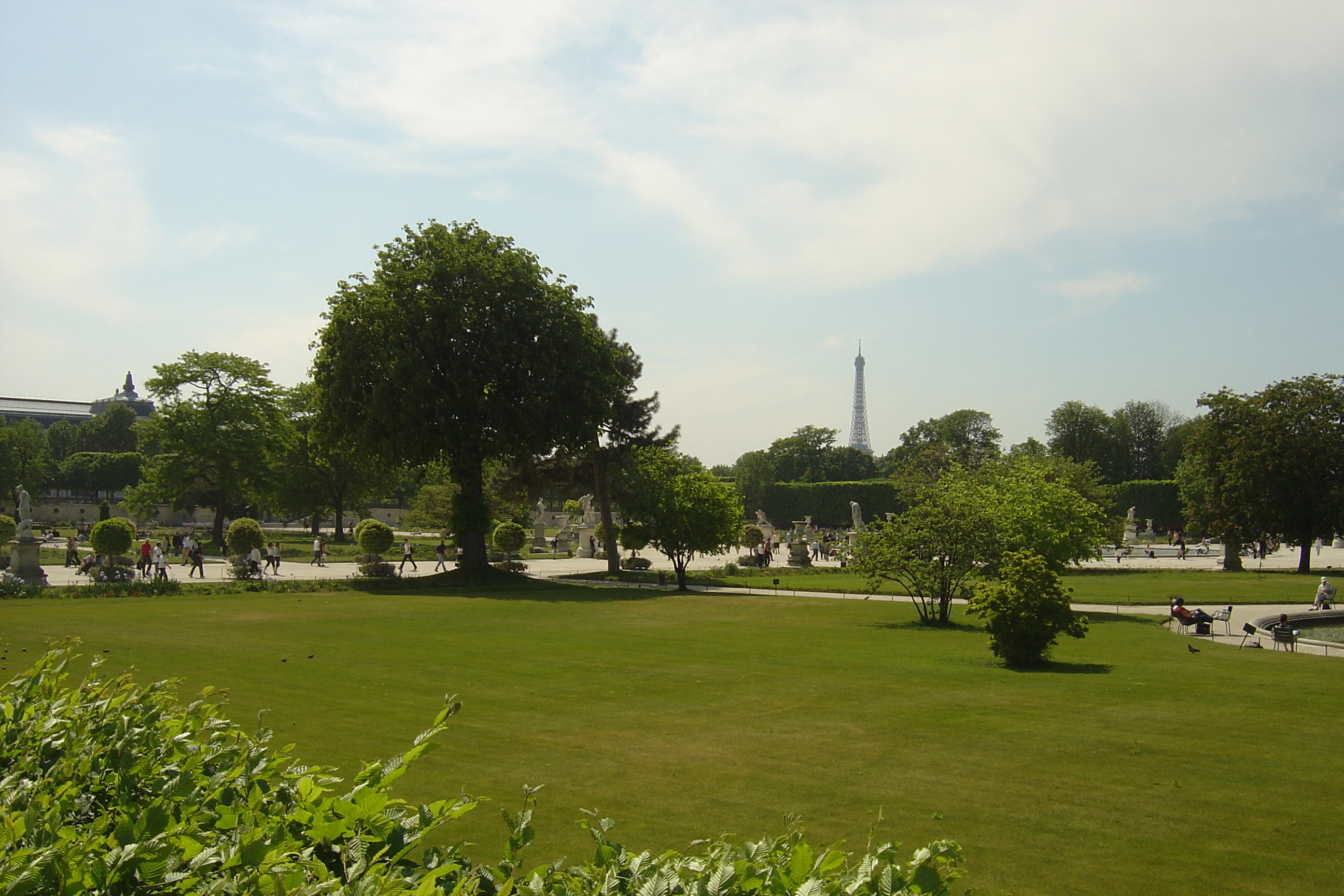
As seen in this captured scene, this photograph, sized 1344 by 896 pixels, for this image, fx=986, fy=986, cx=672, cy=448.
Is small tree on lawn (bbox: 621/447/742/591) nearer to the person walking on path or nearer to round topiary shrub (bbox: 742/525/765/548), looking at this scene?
the person walking on path

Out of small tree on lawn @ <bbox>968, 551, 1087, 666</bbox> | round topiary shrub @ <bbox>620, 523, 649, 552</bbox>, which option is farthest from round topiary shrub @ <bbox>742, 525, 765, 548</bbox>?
small tree on lawn @ <bbox>968, 551, 1087, 666</bbox>

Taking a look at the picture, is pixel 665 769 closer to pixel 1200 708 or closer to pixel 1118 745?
pixel 1118 745

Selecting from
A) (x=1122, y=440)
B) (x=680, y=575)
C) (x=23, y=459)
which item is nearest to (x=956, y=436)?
(x=1122, y=440)

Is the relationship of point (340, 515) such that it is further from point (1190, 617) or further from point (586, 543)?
point (1190, 617)

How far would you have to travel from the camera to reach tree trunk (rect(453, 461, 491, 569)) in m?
37.4

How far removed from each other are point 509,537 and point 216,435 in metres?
16.8

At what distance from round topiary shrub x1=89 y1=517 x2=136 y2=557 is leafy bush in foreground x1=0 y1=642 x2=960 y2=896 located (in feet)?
112

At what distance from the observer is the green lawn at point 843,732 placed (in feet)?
25.3

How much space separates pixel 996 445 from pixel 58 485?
285 ft

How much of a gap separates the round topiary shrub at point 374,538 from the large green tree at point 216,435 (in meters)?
14.9

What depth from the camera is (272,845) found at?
2678 millimetres

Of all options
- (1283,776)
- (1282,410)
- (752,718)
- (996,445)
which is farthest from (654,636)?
(996,445)

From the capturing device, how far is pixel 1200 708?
511 inches

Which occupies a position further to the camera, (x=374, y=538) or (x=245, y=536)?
(x=374, y=538)
